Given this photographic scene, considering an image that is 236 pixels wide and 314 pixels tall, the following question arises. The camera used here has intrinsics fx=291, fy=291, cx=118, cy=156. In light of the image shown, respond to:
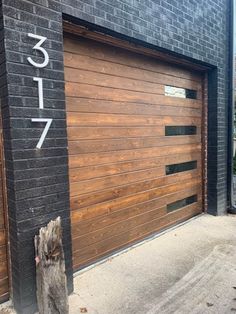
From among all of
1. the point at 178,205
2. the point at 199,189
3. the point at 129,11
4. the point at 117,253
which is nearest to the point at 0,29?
the point at 129,11

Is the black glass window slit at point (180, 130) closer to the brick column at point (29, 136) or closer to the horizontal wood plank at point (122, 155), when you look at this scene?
the horizontal wood plank at point (122, 155)

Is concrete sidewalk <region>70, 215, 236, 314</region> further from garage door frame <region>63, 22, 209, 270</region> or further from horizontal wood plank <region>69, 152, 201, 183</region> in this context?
garage door frame <region>63, 22, 209, 270</region>

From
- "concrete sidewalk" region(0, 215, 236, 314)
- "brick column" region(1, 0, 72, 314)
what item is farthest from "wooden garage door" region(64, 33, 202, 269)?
"brick column" region(1, 0, 72, 314)

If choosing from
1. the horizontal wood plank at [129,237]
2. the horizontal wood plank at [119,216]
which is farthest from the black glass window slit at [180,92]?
the horizontal wood plank at [129,237]

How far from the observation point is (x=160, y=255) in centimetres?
345

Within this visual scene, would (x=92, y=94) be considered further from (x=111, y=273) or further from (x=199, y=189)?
(x=199, y=189)

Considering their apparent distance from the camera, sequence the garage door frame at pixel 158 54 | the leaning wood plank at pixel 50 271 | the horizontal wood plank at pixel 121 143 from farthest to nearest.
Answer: the horizontal wood plank at pixel 121 143
the garage door frame at pixel 158 54
the leaning wood plank at pixel 50 271

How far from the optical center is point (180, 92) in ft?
14.4

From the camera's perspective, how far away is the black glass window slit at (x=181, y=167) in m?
4.28

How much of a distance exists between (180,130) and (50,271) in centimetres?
300

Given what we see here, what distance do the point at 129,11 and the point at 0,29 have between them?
1.53 metres

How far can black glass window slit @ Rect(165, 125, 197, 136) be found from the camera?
4220mm

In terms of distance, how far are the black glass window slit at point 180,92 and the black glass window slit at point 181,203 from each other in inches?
63.8

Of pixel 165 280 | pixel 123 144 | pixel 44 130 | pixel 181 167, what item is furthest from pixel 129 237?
pixel 44 130
